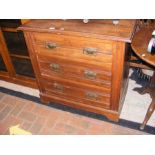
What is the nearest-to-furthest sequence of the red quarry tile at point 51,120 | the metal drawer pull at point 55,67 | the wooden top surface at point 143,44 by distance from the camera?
1. the wooden top surface at point 143,44
2. the metal drawer pull at point 55,67
3. the red quarry tile at point 51,120

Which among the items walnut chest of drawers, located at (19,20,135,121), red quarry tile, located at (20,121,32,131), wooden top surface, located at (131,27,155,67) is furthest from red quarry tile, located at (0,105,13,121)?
wooden top surface, located at (131,27,155,67)

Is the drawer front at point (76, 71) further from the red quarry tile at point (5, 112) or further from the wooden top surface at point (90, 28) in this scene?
the red quarry tile at point (5, 112)

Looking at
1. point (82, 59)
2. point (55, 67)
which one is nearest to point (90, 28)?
point (82, 59)

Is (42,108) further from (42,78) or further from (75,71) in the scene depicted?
(75,71)

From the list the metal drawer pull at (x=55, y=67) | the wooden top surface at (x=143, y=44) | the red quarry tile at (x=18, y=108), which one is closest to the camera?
the wooden top surface at (x=143, y=44)

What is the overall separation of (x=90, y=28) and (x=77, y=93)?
971 mm

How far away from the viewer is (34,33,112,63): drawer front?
2094 millimetres

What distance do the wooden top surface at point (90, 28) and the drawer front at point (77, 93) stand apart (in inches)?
30.8

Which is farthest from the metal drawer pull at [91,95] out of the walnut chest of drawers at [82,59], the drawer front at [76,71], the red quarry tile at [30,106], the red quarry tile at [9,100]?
the red quarry tile at [9,100]

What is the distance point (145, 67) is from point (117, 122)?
956 millimetres

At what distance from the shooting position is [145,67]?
3012 millimetres

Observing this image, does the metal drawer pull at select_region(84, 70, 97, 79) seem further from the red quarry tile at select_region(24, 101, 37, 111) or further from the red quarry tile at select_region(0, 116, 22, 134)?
the red quarry tile at select_region(0, 116, 22, 134)

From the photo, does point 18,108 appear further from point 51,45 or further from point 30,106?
point 51,45

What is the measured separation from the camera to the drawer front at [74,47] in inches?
82.4
